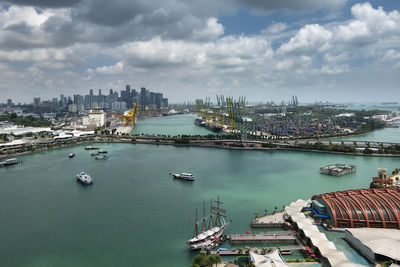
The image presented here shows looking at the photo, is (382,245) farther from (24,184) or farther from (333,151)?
(333,151)

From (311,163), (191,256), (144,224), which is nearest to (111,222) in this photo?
(144,224)

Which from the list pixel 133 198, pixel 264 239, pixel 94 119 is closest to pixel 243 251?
pixel 264 239

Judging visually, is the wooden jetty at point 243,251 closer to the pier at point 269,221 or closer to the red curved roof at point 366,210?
the pier at point 269,221

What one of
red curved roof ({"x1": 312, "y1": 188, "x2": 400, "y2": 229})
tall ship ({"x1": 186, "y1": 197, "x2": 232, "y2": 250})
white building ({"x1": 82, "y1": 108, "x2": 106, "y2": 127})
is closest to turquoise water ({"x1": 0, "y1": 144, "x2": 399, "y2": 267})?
tall ship ({"x1": 186, "y1": 197, "x2": 232, "y2": 250})

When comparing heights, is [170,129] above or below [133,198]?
above

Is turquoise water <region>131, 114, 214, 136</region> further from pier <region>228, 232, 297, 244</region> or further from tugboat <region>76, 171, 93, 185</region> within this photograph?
pier <region>228, 232, 297, 244</region>

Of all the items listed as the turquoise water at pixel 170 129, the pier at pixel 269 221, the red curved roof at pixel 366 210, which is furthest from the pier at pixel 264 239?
the turquoise water at pixel 170 129

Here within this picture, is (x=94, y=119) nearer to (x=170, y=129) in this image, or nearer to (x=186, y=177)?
(x=170, y=129)
